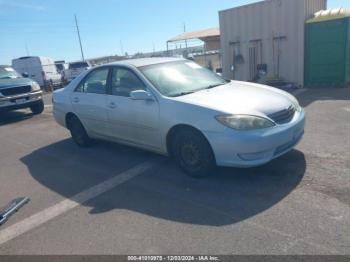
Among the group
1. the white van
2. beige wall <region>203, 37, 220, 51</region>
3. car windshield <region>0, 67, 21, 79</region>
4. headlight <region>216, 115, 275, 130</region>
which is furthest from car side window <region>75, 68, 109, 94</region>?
beige wall <region>203, 37, 220, 51</region>

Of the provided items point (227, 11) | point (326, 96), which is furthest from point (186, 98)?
point (227, 11)

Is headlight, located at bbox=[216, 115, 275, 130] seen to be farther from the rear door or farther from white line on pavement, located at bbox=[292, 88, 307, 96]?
white line on pavement, located at bbox=[292, 88, 307, 96]

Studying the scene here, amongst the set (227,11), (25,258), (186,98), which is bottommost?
(25,258)

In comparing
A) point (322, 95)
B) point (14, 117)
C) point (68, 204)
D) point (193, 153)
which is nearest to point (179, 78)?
point (193, 153)

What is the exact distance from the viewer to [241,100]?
4309 mm

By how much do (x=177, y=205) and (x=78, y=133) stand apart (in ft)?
11.2

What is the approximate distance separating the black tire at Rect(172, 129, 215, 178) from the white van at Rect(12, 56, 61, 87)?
62.6 feet

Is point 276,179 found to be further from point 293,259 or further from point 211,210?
point 293,259

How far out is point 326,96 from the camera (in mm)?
9516

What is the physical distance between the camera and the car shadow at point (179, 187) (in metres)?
3.68

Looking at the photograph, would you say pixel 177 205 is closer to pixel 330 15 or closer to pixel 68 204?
pixel 68 204

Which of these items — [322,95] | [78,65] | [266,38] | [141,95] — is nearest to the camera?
[141,95]

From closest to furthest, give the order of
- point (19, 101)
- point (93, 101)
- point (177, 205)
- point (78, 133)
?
point (177, 205), point (93, 101), point (78, 133), point (19, 101)

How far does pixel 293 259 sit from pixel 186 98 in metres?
2.40
